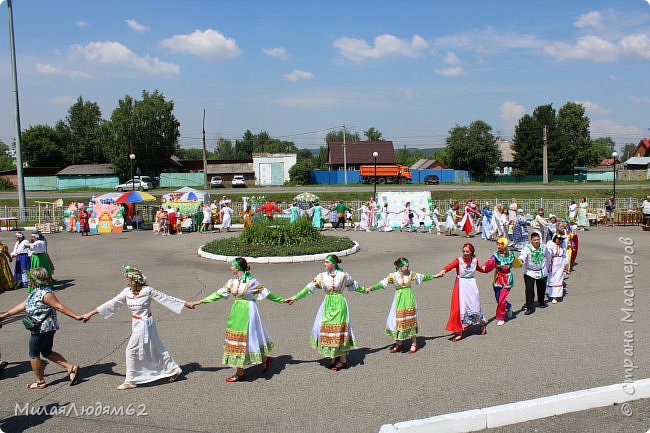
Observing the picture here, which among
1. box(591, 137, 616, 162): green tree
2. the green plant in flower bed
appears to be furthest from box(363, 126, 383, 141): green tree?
the green plant in flower bed

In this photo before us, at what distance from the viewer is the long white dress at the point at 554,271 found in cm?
1086

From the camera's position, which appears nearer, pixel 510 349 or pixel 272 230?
pixel 510 349

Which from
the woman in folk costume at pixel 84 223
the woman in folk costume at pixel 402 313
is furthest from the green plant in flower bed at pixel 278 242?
the woman in folk costume at pixel 84 223

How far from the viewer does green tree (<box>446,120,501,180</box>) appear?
62219 mm

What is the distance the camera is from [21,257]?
1277 centimetres

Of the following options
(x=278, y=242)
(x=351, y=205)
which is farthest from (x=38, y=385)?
→ (x=351, y=205)

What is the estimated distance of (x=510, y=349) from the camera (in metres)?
7.73

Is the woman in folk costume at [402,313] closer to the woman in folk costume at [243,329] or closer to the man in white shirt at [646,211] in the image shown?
the woman in folk costume at [243,329]

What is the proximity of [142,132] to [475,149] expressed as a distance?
37.8 metres

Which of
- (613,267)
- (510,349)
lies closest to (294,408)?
(510,349)

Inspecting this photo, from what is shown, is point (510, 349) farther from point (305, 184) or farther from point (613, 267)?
point (305, 184)

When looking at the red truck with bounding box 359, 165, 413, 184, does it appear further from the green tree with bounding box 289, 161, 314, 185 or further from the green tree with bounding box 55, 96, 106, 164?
the green tree with bounding box 55, 96, 106, 164

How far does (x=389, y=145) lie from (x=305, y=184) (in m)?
15.3

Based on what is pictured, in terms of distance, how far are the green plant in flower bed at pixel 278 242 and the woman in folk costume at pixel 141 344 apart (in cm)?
954
